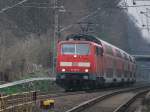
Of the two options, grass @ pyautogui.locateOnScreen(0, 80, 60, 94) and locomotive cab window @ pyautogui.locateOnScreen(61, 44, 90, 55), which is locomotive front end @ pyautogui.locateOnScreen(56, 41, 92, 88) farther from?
grass @ pyautogui.locateOnScreen(0, 80, 60, 94)

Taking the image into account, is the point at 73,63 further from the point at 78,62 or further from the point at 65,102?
the point at 65,102

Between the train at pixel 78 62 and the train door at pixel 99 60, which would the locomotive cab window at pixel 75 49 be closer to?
the train at pixel 78 62

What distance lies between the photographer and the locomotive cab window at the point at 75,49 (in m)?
38.2

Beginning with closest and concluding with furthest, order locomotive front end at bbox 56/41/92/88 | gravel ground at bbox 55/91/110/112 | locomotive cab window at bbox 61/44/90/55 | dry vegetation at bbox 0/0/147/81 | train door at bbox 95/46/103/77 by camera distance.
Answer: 1. gravel ground at bbox 55/91/110/112
2. locomotive front end at bbox 56/41/92/88
3. locomotive cab window at bbox 61/44/90/55
4. train door at bbox 95/46/103/77
5. dry vegetation at bbox 0/0/147/81

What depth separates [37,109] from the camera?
2078cm

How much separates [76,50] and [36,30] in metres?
32.2

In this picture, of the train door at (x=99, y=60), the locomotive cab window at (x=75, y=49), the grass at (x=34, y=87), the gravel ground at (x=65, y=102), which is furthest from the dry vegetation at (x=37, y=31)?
the gravel ground at (x=65, y=102)

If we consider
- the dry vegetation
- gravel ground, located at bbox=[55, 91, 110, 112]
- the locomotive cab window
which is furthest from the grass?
gravel ground, located at bbox=[55, 91, 110, 112]

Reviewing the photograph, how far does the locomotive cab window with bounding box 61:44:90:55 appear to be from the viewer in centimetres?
3816

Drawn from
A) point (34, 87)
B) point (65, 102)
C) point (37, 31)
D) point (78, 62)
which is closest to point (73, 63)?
point (78, 62)

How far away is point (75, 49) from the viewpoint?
38219 mm

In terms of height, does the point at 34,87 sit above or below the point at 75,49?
below

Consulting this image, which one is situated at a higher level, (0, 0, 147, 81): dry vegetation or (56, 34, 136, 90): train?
(0, 0, 147, 81): dry vegetation

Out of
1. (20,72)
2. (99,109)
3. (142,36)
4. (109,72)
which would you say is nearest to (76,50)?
(109,72)
